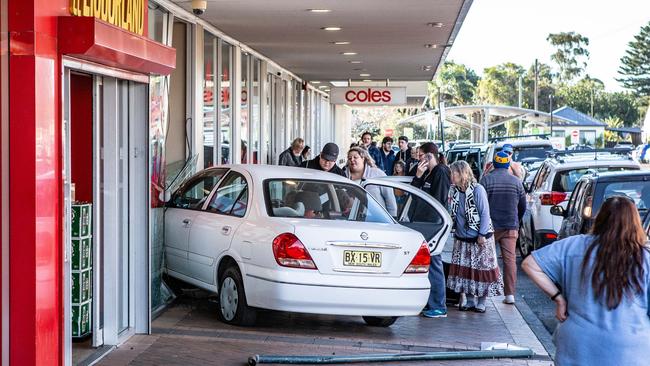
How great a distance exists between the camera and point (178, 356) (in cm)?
868

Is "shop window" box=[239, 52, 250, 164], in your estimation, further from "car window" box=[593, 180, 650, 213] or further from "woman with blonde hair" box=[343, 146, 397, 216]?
"car window" box=[593, 180, 650, 213]

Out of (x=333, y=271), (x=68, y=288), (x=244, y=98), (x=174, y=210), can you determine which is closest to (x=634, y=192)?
(x=333, y=271)

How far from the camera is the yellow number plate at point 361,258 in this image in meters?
9.47

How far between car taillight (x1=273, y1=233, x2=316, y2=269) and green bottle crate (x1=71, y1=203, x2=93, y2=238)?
169 centimetres

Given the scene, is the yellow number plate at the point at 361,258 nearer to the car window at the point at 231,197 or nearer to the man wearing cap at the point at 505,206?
the car window at the point at 231,197

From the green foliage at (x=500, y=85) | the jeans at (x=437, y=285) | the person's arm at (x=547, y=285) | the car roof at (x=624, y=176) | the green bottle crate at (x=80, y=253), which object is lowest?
the jeans at (x=437, y=285)

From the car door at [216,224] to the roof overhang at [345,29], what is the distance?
2.69 metres

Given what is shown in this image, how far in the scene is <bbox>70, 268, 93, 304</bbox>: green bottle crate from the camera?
27.6 ft

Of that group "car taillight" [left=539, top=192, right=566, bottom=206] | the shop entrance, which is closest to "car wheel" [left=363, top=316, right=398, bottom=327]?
the shop entrance

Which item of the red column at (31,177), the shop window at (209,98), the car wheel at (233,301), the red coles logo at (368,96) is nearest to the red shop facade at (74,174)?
the red column at (31,177)

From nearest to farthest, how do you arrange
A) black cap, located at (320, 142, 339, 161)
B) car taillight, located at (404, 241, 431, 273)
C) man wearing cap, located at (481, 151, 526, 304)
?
car taillight, located at (404, 241, 431, 273), man wearing cap, located at (481, 151, 526, 304), black cap, located at (320, 142, 339, 161)

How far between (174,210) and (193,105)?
332cm


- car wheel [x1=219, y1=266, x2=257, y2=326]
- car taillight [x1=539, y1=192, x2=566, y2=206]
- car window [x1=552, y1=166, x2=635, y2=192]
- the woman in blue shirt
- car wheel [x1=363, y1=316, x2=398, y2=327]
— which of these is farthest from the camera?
car window [x1=552, y1=166, x2=635, y2=192]

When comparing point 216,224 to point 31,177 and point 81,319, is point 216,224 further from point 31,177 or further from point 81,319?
point 31,177
